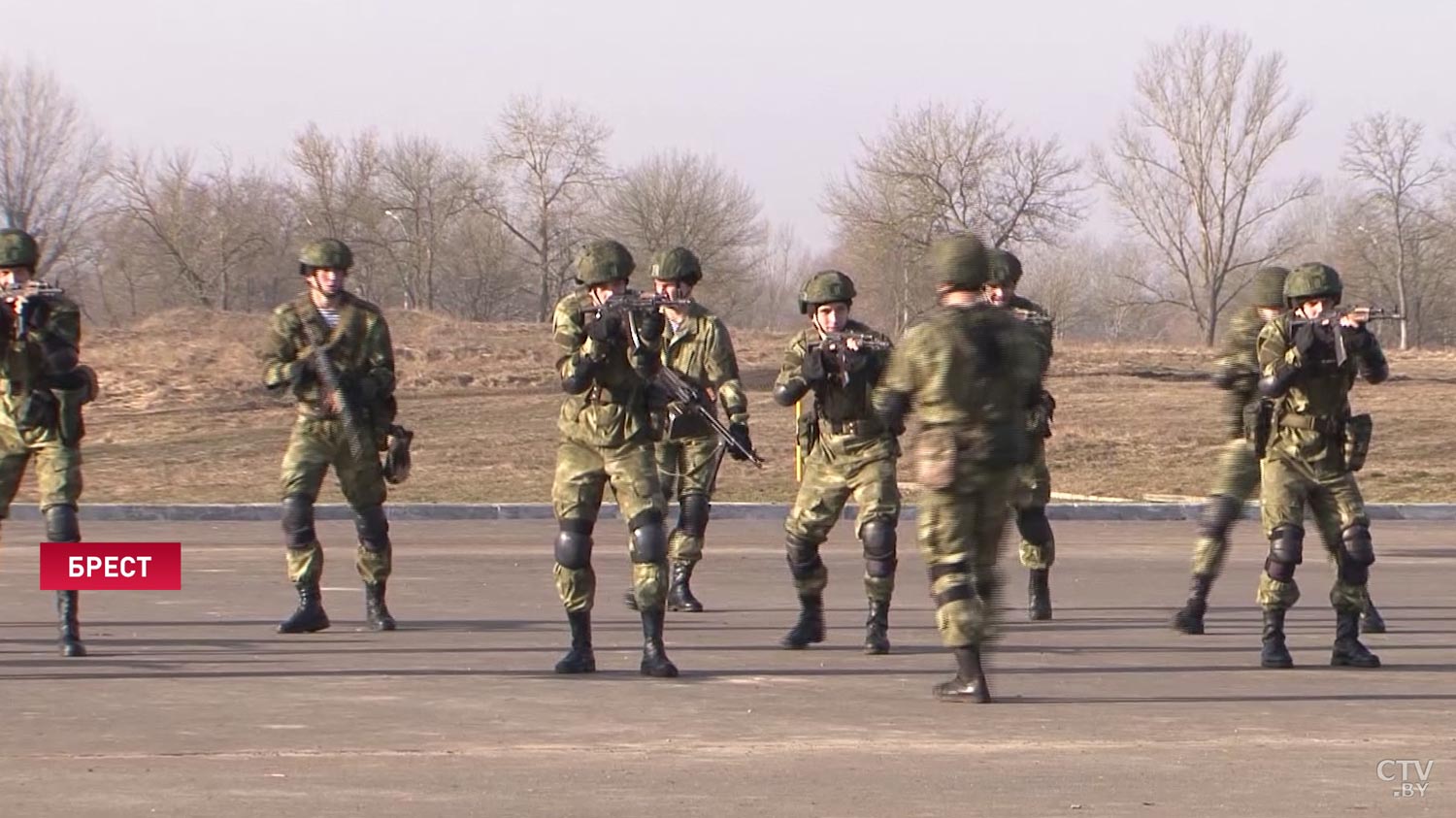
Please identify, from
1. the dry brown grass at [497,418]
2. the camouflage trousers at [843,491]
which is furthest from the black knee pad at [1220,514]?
the dry brown grass at [497,418]

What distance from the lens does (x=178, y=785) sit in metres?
6.80

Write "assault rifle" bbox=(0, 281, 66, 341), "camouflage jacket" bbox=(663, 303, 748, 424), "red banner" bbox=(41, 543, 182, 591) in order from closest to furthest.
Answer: "assault rifle" bbox=(0, 281, 66, 341), "camouflage jacket" bbox=(663, 303, 748, 424), "red banner" bbox=(41, 543, 182, 591)

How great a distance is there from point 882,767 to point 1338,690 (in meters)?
2.97

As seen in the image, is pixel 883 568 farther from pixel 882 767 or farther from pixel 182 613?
pixel 182 613

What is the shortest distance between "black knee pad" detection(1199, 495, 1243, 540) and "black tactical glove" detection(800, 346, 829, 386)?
2.42 m

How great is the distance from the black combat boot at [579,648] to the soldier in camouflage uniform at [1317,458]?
3.27 m

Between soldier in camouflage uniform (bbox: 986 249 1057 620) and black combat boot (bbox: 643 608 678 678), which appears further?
soldier in camouflage uniform (bbox: 986 249 1057 620)

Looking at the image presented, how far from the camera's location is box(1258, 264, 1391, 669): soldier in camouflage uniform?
32.4ft

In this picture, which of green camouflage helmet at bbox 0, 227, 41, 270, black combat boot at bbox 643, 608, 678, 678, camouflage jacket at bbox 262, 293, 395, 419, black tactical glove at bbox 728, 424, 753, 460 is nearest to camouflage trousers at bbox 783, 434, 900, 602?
black tactical glove at bbox 728, 424, 753, 460

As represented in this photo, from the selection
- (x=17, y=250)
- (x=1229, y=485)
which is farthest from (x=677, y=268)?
(x=17, y=250)

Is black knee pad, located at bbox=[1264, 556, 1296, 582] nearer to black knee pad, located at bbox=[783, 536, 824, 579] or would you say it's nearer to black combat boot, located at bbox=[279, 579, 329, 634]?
black knee pad, located at bbox=[783, 536, 824, 579]

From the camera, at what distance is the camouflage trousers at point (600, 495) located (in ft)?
30.6

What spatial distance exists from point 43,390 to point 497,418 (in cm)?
2188

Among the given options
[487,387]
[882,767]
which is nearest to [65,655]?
[882,767]
